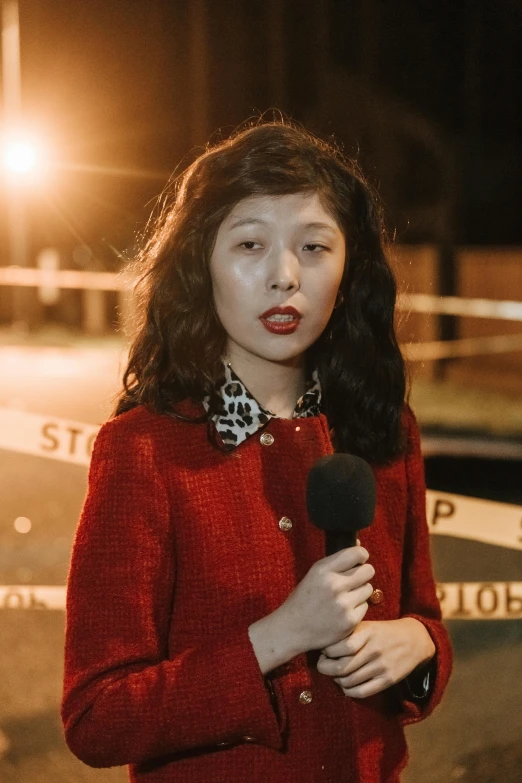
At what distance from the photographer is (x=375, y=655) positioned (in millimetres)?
1726

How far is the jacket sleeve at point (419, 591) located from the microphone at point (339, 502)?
18.1 inches

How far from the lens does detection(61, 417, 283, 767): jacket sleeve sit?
1598 mm

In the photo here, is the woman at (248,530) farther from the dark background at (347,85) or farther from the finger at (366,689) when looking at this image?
the dark background at (347,85)

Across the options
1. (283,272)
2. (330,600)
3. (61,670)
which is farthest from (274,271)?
(61,670)

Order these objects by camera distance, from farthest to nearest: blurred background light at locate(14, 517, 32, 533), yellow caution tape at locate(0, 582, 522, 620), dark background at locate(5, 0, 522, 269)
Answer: dark background at locate(5, 0, 522, 269) < blurred background light at locate(14, 517, 32, 533) < yellow caution tape at locate(0, 582, 522, 620)

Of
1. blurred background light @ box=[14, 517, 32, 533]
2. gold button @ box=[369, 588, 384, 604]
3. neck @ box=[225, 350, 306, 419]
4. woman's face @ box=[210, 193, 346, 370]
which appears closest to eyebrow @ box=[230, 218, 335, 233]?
woman's face @ box=[210, 193, 346, 370]

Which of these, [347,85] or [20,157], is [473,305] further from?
[347,85]

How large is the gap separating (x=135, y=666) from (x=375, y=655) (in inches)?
16.9

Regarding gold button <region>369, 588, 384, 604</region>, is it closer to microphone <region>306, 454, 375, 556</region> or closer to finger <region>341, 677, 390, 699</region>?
finger <region>341, 677, 390, 699</region>

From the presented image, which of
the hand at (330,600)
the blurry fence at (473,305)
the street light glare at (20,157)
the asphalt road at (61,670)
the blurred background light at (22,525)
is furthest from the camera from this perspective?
the blurry fence at (473,305)

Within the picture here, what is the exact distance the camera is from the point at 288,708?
1729mm

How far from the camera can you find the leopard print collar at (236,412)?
1.83 metres

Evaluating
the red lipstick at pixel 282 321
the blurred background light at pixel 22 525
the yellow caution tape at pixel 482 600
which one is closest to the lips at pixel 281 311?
the red lipstick at pixel 282 321

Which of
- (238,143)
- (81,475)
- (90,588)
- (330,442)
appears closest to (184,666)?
(90,588)
